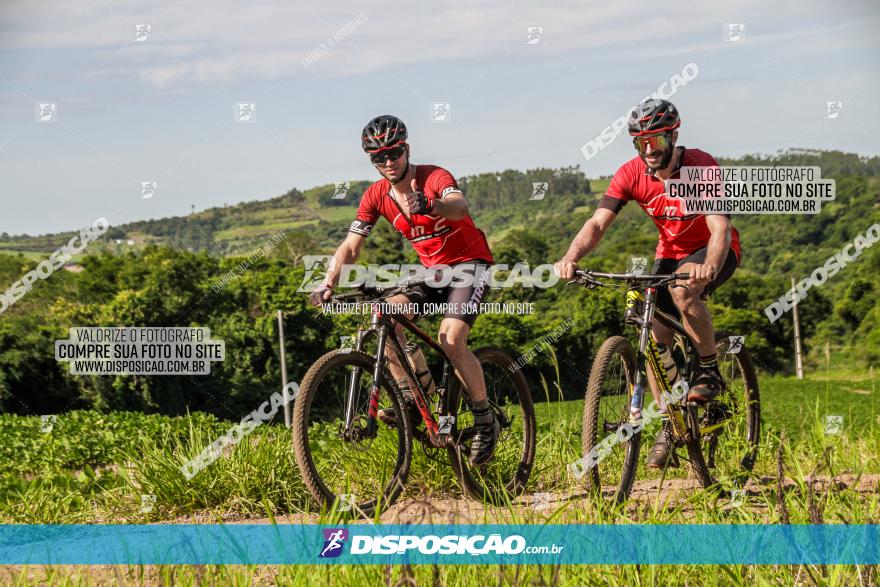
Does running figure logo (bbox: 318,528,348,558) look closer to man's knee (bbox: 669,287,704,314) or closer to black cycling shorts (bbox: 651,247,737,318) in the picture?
man's knee (bbox: 669,287,704,314)

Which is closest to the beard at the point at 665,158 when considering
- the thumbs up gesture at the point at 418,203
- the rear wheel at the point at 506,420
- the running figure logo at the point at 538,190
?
the thumbs up gesture at the point at 418,203

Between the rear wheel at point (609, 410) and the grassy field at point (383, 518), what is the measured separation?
163 mm

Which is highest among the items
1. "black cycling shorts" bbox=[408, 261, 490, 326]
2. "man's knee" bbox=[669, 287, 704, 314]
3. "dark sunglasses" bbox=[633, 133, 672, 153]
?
"dark sunglasses" bbox=[633, 133, 672, 153]

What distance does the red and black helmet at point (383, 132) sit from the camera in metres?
5.23

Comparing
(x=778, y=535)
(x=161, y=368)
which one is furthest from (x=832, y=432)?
(x=161, y=368)

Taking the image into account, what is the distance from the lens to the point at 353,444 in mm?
5387

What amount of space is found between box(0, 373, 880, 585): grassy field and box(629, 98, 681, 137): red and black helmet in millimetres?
1867

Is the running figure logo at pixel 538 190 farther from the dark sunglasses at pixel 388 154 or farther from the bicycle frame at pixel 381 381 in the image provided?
the dark sunglasses at pixel 388 154

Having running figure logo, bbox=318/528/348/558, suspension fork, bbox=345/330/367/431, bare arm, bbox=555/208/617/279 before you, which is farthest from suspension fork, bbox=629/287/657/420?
running figure logo, bbox=318/528/348/558

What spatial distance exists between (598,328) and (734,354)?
6105 cm

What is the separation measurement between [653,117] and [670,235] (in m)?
0.79

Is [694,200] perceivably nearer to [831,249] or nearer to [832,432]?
[832,432]

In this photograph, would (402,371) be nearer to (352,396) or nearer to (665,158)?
(352,396)

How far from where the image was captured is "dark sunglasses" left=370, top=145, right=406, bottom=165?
5285mm
